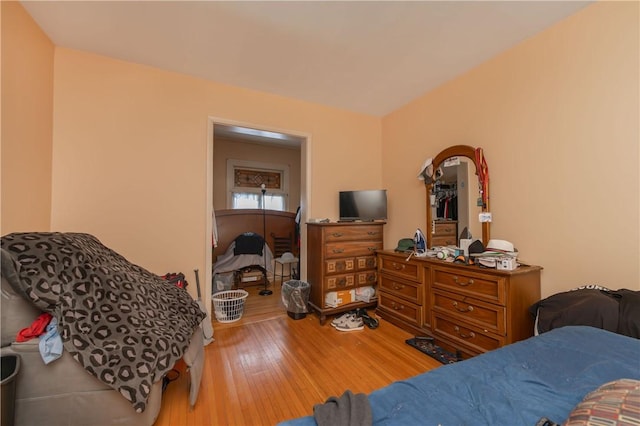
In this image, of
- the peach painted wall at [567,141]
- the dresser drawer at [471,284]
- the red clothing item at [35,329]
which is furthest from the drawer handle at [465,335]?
the red clothing item at [35,329]

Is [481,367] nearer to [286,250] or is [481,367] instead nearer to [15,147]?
[15,147]

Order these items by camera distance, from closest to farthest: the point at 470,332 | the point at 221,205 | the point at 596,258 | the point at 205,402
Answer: the point at 205,402, the point at 596,258, the point at 470,332, the point at 221,205

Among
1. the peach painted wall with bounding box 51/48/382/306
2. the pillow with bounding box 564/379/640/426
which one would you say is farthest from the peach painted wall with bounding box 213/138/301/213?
the pillow with bounding box 564/379/640/426

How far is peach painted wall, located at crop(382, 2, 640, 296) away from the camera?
5.16ft

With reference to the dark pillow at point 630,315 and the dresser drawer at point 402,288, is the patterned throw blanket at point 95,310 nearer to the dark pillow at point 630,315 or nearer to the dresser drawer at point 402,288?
the dresser drawer at point 402,288

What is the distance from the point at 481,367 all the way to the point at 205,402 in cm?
161

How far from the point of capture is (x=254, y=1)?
1.66 m

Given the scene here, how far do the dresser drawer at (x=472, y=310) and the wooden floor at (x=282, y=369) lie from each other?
447mm

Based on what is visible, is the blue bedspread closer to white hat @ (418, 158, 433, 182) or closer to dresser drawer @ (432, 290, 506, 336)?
dresser drawer @ (432, 290, 506, 336)

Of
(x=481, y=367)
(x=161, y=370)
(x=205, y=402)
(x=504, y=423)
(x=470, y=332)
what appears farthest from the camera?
(x=470, y=332)

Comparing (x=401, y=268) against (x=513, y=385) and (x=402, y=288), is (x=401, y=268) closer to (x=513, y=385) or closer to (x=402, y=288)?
(x=402, y=288)

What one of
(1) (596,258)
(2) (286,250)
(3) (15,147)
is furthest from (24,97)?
(1) (596,258)

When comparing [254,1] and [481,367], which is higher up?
[254,1]

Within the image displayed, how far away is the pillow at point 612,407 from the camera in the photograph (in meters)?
0.55
